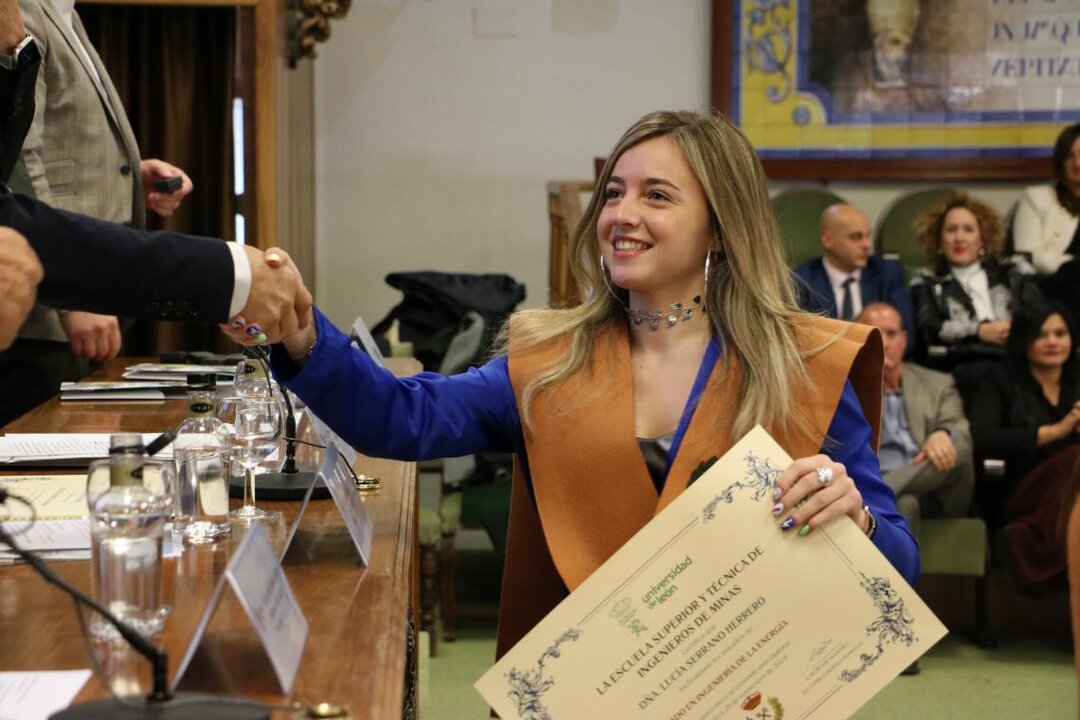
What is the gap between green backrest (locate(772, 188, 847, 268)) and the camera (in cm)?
639

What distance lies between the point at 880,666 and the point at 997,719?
272 cm

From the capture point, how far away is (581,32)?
22.4 ft

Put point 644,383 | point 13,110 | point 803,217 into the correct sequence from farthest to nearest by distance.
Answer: point 803,217
point 13,110
point 644,383

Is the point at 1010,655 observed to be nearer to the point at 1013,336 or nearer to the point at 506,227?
the point at 1013,336

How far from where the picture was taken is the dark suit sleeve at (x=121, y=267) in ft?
5.64

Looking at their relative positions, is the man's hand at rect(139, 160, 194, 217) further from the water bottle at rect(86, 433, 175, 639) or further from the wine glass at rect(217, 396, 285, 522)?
the water bottle at rect(86, 433, 175, 639)

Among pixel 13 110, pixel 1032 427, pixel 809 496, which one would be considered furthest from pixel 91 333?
pixel 1032 427

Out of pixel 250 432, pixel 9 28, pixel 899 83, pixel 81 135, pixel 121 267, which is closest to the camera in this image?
pixel 121 267

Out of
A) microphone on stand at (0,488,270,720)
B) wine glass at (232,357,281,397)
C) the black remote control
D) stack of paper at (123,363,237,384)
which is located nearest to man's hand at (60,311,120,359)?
stack of paper at (123,363,237,384)

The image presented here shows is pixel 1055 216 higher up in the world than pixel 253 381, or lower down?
higher up

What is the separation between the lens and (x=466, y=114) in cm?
684

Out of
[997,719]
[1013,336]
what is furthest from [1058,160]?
[997,719]

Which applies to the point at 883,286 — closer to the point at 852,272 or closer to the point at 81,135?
the point at 852,272

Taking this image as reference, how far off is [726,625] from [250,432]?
667mm
